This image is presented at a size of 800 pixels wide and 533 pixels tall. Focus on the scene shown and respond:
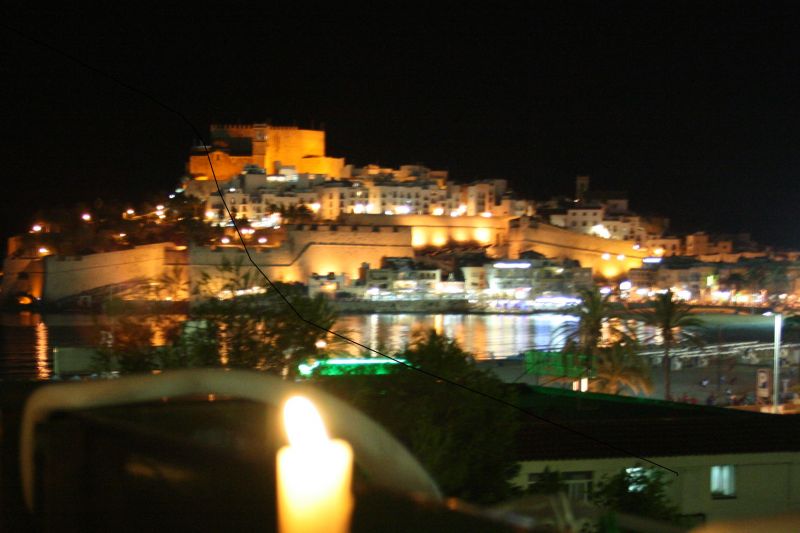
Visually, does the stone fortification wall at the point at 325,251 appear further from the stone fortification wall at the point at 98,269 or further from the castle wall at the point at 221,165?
the castle wall at the point at 221,165

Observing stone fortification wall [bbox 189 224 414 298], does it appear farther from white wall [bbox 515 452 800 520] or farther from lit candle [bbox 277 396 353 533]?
lit candle [bbox 277 396 353 533]

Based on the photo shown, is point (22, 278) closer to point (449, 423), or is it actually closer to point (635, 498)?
point (449, 423)

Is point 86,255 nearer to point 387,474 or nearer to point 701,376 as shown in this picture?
point 701,376

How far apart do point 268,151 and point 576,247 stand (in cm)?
1388

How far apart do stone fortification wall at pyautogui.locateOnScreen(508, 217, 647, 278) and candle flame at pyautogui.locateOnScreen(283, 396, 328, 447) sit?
125 ft

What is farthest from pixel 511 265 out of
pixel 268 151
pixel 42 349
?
pixel 42 349

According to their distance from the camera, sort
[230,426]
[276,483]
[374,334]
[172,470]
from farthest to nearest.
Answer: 1. [374,334]
2. [230,426]
3. [172,470]
4. [276,483]

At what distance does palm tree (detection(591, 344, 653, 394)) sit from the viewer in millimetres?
9898

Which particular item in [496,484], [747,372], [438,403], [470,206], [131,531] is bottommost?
[747,372]

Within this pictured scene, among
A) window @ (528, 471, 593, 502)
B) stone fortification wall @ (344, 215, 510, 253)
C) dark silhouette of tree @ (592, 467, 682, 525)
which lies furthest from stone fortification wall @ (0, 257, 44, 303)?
dark silhouette of tree @ (592, 467, 682, 525)

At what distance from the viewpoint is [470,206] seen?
40.9 meters

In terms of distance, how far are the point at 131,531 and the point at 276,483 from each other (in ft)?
0.83

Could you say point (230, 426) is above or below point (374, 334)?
above

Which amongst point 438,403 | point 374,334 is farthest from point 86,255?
point 438,403
